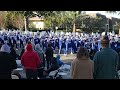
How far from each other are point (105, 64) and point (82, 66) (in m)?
0.39

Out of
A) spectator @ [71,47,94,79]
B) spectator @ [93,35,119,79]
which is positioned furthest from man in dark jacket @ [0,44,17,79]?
spectator @ [93,35,119,79]

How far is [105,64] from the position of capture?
581 cm

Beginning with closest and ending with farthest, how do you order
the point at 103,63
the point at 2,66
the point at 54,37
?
the point at 103,63
the point at 2,66
the point at 54,37

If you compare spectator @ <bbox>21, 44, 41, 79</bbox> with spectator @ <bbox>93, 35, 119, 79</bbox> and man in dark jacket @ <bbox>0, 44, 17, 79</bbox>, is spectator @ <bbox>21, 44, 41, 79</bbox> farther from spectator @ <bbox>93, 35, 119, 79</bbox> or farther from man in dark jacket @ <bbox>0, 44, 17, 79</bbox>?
spectator @ <bbox>93, 35, 119, 79</bbox>

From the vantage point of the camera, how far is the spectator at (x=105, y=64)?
5.80 meters

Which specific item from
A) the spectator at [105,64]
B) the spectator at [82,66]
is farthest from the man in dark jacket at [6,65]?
the spectator at [105,64]

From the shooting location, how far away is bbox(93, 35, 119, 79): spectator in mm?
5797

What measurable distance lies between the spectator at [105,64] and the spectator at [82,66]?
0.45ft

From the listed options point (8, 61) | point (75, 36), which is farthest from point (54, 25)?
point (8, 61)
